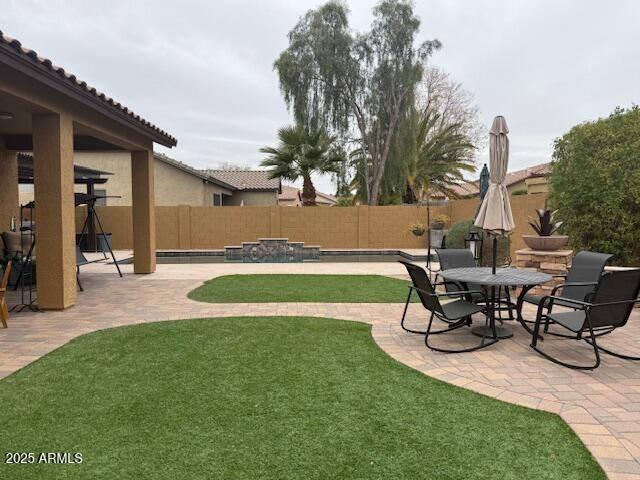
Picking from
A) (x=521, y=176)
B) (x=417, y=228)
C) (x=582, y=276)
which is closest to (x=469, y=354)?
(x=582, y=276)

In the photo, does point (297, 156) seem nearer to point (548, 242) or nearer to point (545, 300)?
point (548, 242)

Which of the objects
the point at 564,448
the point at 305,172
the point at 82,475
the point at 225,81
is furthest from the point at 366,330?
the point at 225,81

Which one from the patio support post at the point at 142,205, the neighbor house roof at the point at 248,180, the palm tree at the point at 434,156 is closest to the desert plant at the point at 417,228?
the palm tree at the point at 434,156

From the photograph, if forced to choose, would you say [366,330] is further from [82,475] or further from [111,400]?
[82,475]

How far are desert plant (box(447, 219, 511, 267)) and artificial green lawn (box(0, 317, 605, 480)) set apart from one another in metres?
5.08

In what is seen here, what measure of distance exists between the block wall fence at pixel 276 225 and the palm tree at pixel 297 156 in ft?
5.69

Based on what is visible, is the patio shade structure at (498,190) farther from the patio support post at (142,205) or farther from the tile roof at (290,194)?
the tile roof at (290,194)

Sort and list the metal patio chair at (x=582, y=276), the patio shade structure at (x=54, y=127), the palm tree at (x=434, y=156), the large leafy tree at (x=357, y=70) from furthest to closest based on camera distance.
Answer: the palm tree at (x=434, y=156) < the large leafy tree at (x=357, y=70) < the patio shade structure at (x=54, y=127) < the metal patio chair at (x=582, y=276)

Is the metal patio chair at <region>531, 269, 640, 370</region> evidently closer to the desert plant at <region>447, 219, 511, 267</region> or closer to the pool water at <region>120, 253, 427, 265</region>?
the desert plant at <region>447, 219, 511, 267</region>

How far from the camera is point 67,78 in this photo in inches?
233

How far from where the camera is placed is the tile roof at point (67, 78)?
185 inches

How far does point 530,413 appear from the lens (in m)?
3.30

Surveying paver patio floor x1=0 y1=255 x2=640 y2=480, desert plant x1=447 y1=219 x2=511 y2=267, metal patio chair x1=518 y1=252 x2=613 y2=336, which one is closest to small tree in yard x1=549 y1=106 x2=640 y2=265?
desert plant x1=447 y1=219 x2=511 y2=267

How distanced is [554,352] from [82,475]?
4419 mm
